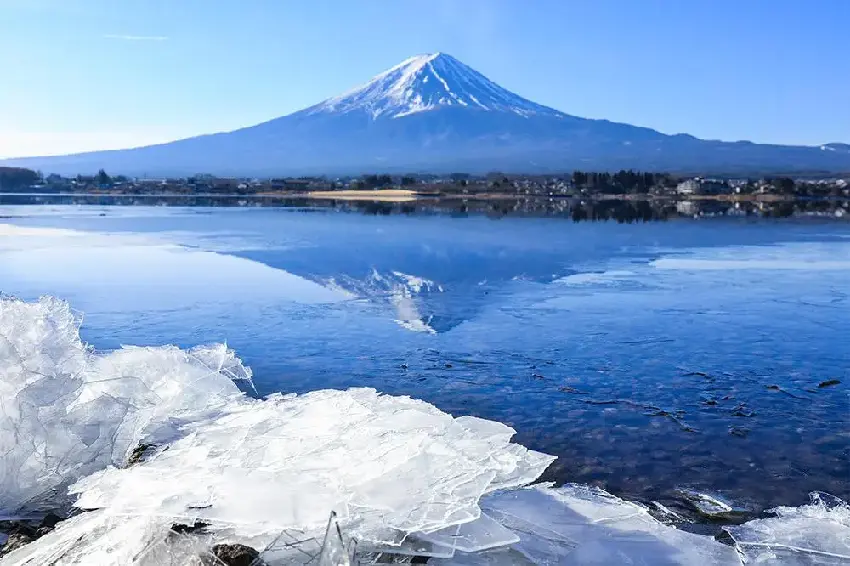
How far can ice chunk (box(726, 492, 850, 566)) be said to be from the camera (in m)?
3.39

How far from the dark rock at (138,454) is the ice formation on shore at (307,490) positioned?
3 centimetres

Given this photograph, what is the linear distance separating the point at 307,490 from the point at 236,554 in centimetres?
39

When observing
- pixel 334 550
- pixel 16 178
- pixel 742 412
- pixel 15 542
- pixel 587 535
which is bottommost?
pixel 742 412

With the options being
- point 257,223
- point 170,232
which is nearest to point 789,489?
point 170,232

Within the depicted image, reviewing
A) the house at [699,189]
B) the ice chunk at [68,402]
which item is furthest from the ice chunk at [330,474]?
the house at [699,189]

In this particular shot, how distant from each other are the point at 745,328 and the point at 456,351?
3.16 meters

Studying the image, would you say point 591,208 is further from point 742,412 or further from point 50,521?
point 50,521

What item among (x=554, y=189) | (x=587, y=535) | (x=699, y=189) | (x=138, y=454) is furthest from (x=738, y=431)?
(x=554, y=189)

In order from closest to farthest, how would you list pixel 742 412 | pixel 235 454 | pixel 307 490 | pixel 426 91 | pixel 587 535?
pixel 307 490, pixel 587 535, pixel 235 454, pixel 742 412, pixel 426 91

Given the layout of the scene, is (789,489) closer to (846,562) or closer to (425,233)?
(846,562)

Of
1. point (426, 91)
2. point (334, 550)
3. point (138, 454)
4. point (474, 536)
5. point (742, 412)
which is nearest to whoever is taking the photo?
point (334, 550)

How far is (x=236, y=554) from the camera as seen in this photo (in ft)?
9.75

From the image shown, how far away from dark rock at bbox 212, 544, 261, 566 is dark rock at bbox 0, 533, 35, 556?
89 cm

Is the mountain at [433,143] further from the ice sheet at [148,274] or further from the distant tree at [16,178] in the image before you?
the ice sheet at [148,274]
